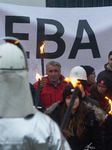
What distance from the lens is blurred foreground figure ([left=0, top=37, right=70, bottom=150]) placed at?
1562 mm

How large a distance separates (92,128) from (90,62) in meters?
2.43

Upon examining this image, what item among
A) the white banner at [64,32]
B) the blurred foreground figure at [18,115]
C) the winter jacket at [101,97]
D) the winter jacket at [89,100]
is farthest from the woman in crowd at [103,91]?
the blurred foreground figure at [18,115]

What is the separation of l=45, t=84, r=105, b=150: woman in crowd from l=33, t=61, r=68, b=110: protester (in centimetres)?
121

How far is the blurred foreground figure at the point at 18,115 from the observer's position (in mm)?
1562

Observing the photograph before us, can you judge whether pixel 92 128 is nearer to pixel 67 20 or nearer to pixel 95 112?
pixel 95 112

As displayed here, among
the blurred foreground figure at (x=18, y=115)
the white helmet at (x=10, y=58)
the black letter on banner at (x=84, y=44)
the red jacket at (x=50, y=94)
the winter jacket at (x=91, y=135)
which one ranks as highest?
the black letter on banner at (x=84, y=44)

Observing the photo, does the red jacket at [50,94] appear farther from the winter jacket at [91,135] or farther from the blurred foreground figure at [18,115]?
the blurred foreground figure at [18,115]

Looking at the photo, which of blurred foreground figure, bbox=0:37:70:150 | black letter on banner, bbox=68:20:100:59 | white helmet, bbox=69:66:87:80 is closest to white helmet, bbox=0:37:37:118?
blurred foreground figure, bbox=0:37:70:150

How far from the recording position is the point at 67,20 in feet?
18.3

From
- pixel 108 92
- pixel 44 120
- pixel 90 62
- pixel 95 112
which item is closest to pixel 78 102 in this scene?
pixel 95 112

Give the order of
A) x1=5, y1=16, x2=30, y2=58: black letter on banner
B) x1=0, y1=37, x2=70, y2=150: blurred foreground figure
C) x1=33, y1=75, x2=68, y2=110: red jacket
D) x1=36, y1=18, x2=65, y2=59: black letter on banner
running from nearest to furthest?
x1=0, y1=37, x2=70, y2=150: blurred foreground figure < x1=33, y1=75, x2=68, y2=110: red jacket < x1=5, y1=16, x2=30, y2=58: black letter on banner < x1=36, y1=18, x2=65, y2=59: black letter on banner

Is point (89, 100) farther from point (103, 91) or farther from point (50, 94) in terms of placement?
point (50, 94)

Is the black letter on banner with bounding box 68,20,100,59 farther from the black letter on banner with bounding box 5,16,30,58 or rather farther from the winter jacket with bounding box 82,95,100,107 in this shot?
the winter jacket with bounding box 82,95,100,107

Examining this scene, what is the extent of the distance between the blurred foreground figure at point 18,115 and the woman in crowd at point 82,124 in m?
1.53
